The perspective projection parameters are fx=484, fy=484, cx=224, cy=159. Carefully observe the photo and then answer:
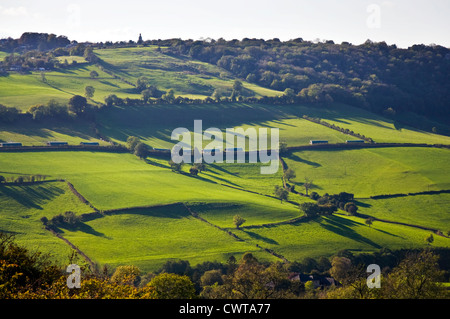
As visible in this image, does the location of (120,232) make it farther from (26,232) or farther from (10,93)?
(10,93)

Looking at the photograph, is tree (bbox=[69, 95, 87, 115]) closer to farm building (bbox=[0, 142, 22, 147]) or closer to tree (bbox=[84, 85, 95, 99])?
tree (bbox=[84, 85, 95, 99])

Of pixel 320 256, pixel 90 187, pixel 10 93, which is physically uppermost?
pixel 10 93

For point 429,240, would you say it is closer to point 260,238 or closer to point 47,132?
point 260,238

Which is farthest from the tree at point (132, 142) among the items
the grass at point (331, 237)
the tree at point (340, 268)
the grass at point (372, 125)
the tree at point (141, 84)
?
the tree at point (340, 268)

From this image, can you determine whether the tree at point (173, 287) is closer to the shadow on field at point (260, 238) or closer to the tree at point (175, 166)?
the shadow on field at point (260, 238)

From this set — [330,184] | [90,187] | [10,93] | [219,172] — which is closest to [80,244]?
[90,187]

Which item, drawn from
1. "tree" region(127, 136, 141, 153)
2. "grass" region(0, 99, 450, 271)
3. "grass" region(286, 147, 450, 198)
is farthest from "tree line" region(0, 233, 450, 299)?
"tree" region(127, 136, 141, 153)
